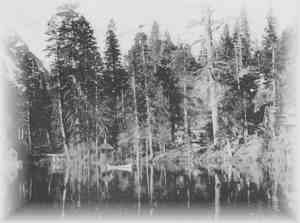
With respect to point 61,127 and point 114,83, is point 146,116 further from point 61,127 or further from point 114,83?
point 61,127

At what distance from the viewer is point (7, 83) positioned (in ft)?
13.5

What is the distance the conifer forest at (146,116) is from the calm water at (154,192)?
0.04 feet

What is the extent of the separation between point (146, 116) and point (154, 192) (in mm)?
841

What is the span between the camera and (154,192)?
397 centimetres

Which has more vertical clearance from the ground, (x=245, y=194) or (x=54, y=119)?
(x=54, y=119)

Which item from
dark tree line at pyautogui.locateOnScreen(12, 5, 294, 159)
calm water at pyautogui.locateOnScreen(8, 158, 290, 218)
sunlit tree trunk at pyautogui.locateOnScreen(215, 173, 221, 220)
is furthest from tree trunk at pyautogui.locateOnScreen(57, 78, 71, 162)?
sunlit tree trunk at pyautogui.locateOnScreen(215, 173, 221, 220)

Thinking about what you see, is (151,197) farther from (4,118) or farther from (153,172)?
(4,118)

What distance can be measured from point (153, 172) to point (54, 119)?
1.24 m

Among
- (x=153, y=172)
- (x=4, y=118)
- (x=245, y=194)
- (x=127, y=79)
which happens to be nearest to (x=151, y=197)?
(x=153, y=172)

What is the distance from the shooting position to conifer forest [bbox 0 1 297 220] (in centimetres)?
396

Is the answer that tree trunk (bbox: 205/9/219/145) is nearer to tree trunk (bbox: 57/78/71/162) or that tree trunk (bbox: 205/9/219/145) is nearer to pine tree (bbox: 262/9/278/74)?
pine tree (bbox: 262/9/278/74)

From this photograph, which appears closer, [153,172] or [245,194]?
[245,194]

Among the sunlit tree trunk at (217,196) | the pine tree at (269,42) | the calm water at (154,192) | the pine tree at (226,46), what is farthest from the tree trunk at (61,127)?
the pine tree at (269,42)

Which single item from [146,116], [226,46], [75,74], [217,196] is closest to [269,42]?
[226,46]
